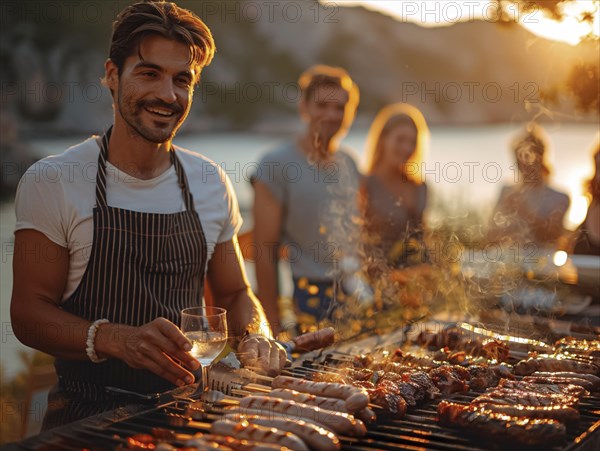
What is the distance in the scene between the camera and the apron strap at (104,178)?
11.1 feet

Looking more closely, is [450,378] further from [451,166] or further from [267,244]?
[451,166]

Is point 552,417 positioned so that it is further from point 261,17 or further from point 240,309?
point 261,17

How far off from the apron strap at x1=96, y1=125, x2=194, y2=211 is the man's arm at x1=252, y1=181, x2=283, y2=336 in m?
1.84

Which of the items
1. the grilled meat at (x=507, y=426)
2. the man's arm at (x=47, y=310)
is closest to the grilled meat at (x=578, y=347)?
the grilled meat at (x=507, y=426)

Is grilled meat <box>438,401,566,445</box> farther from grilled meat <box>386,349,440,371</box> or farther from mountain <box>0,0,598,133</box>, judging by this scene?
mountain <box>0,0,598,133</box>

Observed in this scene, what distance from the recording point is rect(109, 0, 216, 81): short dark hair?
11.1ft

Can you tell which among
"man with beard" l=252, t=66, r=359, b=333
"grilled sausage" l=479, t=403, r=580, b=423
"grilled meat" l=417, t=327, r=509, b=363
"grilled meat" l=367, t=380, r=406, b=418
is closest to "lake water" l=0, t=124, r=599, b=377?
"man with beard" l=252, t=66, r=359, b=333

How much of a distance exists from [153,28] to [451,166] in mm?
3138

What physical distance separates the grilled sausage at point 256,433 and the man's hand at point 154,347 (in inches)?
15.9

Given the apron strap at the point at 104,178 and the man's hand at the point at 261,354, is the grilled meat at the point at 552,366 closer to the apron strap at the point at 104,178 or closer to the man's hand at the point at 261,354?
the man's hand at the point at 261,354

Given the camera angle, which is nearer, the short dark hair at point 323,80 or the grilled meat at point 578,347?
the grilled meat at point 578,347

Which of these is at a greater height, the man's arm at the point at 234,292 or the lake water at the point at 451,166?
the lake water at the point at 451,166

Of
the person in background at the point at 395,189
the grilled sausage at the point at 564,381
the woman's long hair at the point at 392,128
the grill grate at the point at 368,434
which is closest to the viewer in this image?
the grill grate at the point at 368,434

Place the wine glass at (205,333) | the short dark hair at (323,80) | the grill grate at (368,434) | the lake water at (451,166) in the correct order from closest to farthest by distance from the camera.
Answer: the grill grate at (368,434), the wine glass at (205,333), the lake water at (451,166), the short dark hair at (323,80)
